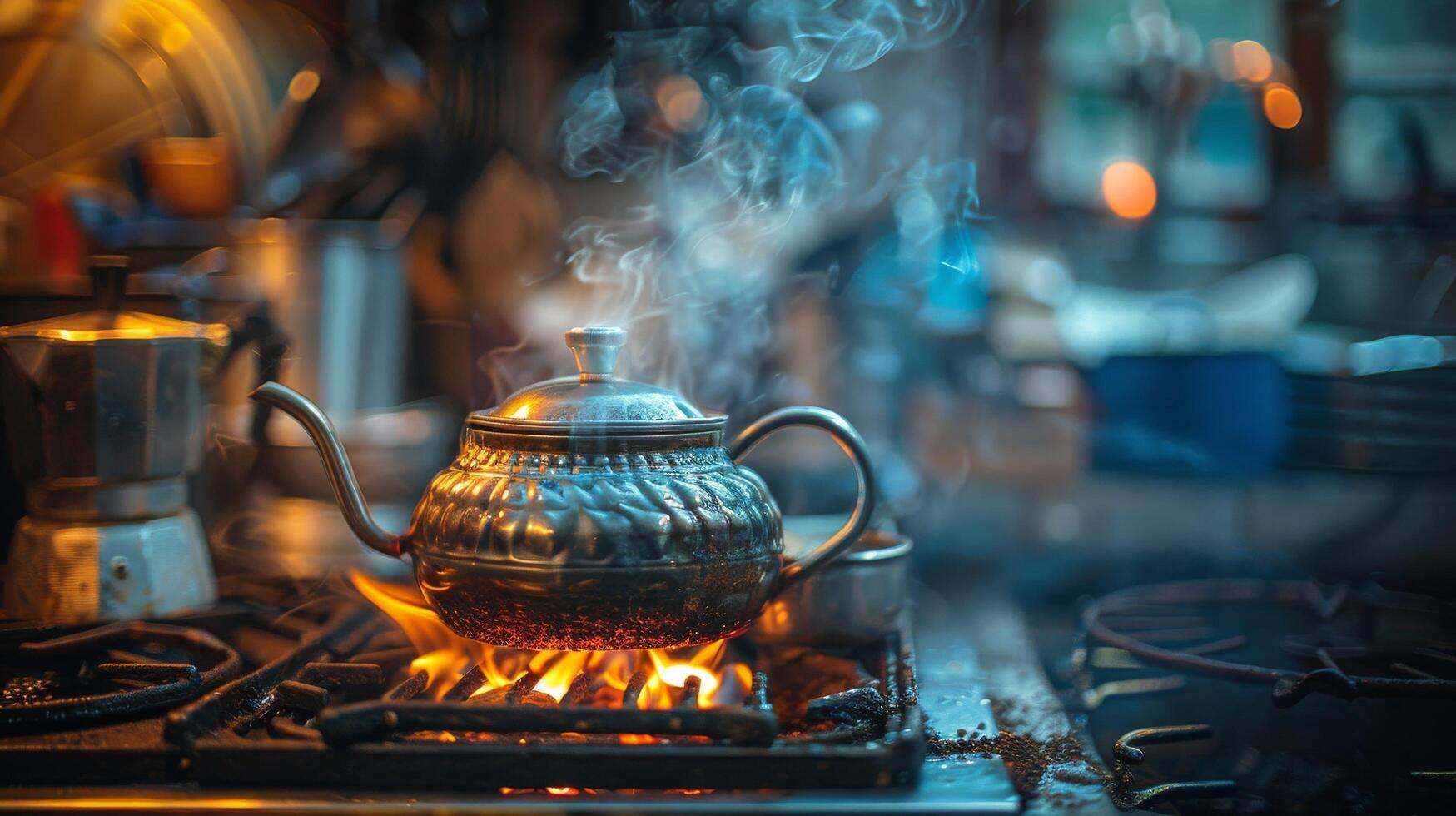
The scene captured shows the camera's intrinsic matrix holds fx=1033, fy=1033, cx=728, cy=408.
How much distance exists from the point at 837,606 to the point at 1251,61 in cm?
567

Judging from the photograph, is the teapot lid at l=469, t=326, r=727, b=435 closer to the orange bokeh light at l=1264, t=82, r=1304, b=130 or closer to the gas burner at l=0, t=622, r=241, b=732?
the gas burner at l=0, t=622, r=241, b=732

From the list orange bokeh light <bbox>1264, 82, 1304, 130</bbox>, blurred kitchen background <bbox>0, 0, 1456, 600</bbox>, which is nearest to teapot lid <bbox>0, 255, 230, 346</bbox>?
blurred kitchen background <bbox>0, 0, 1456, 600</bbox>

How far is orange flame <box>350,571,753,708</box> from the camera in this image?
1.48 m

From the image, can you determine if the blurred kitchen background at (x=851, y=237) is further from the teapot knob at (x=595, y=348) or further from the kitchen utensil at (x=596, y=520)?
the teapot knob at (x=595, y=348)

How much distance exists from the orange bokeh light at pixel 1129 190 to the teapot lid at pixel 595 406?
5.43 meters

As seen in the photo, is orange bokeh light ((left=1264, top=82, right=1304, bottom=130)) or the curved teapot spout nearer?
the curved teapot spout

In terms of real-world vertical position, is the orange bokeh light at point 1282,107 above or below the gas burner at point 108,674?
above

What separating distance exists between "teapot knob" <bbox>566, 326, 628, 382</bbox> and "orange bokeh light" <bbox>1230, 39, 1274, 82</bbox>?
5.78 meters

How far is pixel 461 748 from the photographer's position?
3.79 feet

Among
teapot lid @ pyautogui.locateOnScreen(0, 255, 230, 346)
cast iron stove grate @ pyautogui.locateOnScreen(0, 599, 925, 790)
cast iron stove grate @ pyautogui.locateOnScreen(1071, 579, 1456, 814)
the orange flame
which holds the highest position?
teapot lid @ pyautogui.locateOnScreen(0, 255, 230, 346)

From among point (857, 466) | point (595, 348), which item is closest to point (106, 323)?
point (595, 348)

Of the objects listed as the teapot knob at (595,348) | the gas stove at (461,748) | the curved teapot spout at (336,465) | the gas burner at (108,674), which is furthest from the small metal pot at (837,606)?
the gas burner at (108,674)

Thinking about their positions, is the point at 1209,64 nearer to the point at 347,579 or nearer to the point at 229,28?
the point at 229,28

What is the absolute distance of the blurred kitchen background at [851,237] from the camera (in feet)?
9.38
